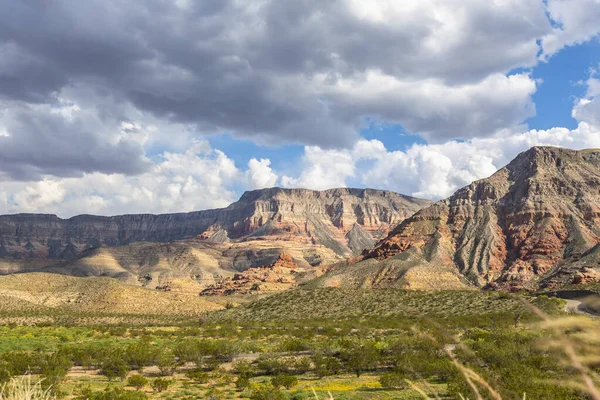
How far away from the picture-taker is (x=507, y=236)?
141m

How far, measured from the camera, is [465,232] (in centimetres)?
14338

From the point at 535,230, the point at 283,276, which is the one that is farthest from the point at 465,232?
the point at 283,276

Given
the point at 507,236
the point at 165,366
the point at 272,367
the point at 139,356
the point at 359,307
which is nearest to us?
the point at 272,367

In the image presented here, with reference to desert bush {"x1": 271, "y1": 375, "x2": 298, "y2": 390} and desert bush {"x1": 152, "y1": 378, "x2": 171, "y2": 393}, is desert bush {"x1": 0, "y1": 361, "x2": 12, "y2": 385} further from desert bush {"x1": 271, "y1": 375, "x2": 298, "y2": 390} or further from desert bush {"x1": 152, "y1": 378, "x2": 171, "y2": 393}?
desert bush {"x1": 271, "y1": 375, "x2": 298, "y2": 390}

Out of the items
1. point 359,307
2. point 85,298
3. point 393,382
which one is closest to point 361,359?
point 393,382

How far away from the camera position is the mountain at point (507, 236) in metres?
116

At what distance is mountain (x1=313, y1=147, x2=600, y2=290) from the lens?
116 metres

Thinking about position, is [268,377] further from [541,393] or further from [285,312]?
[285,312]

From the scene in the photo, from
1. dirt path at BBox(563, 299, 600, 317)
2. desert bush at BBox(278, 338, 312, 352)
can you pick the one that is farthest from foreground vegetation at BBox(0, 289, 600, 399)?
dirt path at BBox(563, 299, 600, 317)

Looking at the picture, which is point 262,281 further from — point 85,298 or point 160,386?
point 160,386

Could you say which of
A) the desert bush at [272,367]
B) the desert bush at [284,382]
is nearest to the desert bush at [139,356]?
the desert bush at [272,367]

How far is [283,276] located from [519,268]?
247ft

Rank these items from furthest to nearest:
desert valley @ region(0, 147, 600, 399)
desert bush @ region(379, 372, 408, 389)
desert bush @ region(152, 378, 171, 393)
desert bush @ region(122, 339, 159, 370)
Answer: desert bush @ region(122, 339, 159, 370) < desert valley @ region(0, 147, 600, 399) < desert bush @ region(152, 378, 171, 393) < desert bush @ region(379, 372, 408, 389)

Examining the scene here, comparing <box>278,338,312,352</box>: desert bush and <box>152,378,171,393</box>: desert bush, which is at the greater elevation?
<box>152,378,171,393</box>: desert bush
